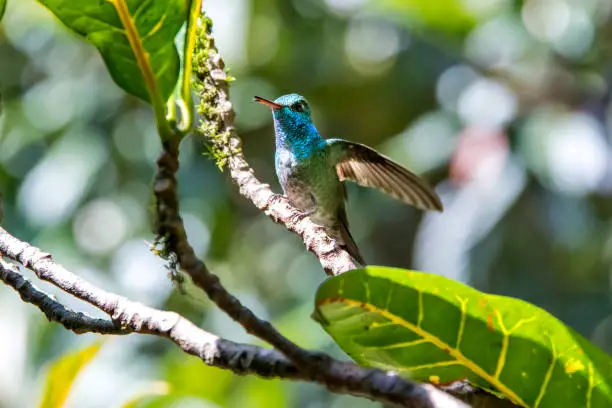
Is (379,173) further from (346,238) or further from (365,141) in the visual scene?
(365,141)

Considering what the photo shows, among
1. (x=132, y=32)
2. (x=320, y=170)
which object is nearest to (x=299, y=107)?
(x=320, y=170)

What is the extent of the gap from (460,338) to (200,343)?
49 cm

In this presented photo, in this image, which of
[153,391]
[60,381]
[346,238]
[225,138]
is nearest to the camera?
A: [225,138]

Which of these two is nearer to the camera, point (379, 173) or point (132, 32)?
point (132, 32)

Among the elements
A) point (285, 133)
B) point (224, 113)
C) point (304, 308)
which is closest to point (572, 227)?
point (304, 308)

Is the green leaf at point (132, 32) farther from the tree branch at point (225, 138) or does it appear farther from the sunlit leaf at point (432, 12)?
the sunlit leaf at point (432, 12)

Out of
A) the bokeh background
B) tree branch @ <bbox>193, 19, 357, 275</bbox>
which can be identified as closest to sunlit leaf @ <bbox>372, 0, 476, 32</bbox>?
the bokeh background

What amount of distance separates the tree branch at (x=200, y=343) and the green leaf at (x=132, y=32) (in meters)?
0.37

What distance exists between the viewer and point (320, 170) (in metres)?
3.79

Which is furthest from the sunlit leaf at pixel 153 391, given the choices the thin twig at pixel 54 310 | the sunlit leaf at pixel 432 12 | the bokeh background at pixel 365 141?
the sunlit leaf at pixel 432 12

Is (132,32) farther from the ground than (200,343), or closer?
farther from the ground

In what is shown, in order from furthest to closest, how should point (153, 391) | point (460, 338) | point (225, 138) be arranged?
1. point (153, 391)
2. point (225, 138)
3. point (460, 338)

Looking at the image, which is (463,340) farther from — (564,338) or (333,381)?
(333,381)

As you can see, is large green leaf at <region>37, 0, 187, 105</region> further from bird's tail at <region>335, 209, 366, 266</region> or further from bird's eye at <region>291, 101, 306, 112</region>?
bird's eye at <region>291, 101, 306, 112</region>
